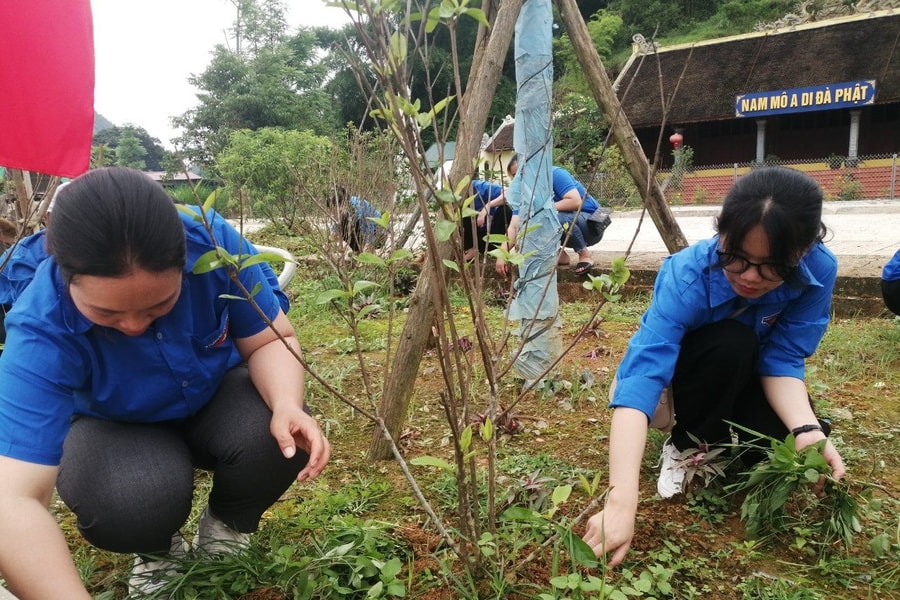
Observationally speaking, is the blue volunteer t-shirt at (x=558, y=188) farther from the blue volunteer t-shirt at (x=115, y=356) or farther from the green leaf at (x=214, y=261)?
the green leaf at (x=214, y=261)

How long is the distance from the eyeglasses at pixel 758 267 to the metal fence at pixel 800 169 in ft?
41.3

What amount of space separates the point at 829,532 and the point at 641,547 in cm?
46

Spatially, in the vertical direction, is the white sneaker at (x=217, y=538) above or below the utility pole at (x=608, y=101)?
below

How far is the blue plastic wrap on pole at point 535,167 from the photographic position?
8.66ft

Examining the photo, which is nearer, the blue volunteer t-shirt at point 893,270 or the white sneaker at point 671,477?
the white sneaker at point 671,477

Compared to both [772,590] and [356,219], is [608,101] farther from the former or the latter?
[356,219]

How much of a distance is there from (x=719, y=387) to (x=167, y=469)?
4.63 feet

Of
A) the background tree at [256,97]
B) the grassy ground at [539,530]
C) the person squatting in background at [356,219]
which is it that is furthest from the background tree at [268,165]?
the background tree at [256,97]

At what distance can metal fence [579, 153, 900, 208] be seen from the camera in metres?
14.9

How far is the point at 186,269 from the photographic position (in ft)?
4.44

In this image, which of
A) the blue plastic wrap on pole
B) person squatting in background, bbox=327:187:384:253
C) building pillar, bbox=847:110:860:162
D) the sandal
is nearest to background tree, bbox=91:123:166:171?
building pillar, bbox=847:110:860:162

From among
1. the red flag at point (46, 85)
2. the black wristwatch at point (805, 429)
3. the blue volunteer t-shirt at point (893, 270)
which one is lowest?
the black wristwatch at point (805, 429)

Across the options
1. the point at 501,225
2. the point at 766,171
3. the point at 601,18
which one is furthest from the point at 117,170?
the point at 601,18

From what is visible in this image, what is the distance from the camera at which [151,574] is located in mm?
1457
